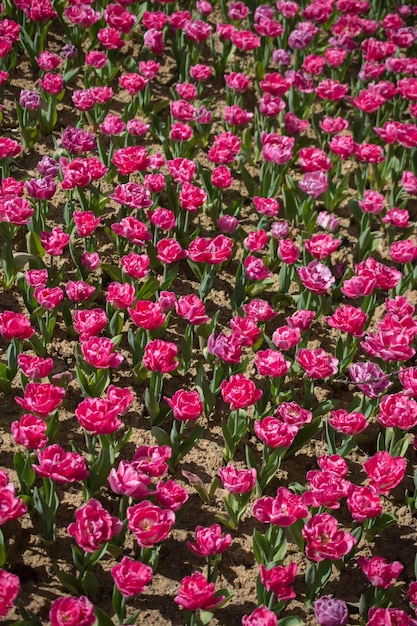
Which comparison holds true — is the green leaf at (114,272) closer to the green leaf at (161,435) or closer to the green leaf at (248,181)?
the green leaf at (161,435)

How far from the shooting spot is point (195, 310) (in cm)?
332

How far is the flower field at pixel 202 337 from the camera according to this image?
2725 millimetres

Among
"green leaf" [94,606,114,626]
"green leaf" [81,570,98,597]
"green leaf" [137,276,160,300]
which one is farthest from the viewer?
"green leaf" [137,276,160,300]

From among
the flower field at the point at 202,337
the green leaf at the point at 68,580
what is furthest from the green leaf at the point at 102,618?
the green leaf at the point at 68,580

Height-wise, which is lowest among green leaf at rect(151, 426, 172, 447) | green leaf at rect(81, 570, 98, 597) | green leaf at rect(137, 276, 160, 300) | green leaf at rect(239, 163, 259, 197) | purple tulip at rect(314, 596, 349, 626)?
green leaf at rect(81, 570, 98, 597)

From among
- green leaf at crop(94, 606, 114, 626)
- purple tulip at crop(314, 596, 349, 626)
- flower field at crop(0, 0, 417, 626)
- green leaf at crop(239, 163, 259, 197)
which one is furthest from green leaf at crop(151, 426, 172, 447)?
green leaf at crop(239, 163, 259, 197)

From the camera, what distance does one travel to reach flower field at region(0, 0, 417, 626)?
272 cm

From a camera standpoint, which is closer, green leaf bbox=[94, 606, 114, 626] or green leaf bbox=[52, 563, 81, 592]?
green leaf bbox=[94, 606, 114, 626]

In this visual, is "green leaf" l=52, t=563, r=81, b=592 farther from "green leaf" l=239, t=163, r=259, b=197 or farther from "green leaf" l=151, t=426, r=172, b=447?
"green leaf" l=239, t=163, r=259, b=197

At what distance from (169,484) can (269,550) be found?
454mm

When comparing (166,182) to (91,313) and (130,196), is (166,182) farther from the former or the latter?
(91,313)

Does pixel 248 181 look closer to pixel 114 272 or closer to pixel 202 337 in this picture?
pixel 114 272

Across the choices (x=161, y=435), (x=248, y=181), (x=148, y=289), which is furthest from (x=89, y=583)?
(x=248, y=181)

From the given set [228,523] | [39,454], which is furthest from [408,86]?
[39,454]
